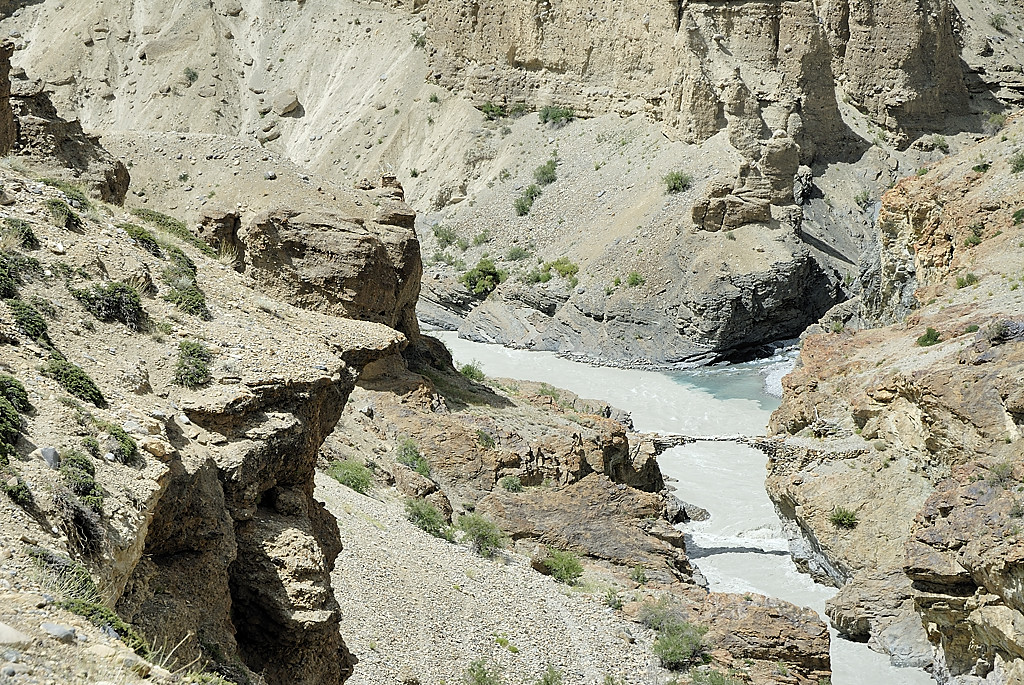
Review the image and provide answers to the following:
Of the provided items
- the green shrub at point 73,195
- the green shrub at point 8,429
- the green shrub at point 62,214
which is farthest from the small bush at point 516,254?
the green shrub at point 8,429

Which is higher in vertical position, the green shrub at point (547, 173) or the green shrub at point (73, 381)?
the green shrub at point (73, 381)

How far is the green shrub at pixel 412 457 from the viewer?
1914 cm

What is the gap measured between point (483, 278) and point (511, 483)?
2984 cm

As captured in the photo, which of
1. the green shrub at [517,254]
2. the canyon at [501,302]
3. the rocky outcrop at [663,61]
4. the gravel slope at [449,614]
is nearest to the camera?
the canyon at [501,302]

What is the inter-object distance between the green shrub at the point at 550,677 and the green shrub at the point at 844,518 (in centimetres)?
1042

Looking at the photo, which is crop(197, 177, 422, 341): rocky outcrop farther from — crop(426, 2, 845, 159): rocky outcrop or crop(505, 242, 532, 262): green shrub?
crop(426, 2, 845, 159): rocky outcrop

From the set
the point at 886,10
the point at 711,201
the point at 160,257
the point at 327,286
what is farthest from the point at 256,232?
the point at 886,10

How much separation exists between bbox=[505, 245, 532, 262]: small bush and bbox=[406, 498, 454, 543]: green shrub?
1281 inches

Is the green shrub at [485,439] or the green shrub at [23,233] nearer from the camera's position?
the green shrub at [23,233]

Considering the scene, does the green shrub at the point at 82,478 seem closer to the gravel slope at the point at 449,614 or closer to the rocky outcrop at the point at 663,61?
the gravel slope at the point at 449,614

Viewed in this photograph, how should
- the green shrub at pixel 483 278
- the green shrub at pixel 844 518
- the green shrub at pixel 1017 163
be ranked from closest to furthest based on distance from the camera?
1. the green shrub at pixel 844 518
2. the green shrub at pixel 1017 163
3. the green shrub at pixel 483 278

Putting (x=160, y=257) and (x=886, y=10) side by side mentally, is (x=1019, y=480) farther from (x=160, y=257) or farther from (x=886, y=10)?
(x=886, y=10)

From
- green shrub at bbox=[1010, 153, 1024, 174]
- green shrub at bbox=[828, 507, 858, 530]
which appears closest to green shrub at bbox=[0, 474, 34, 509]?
green shrub at bbox=[828, 507, 858, 530]

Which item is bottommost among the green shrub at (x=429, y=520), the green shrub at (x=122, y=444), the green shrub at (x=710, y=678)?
the green shrub at (x=710, y=678)
